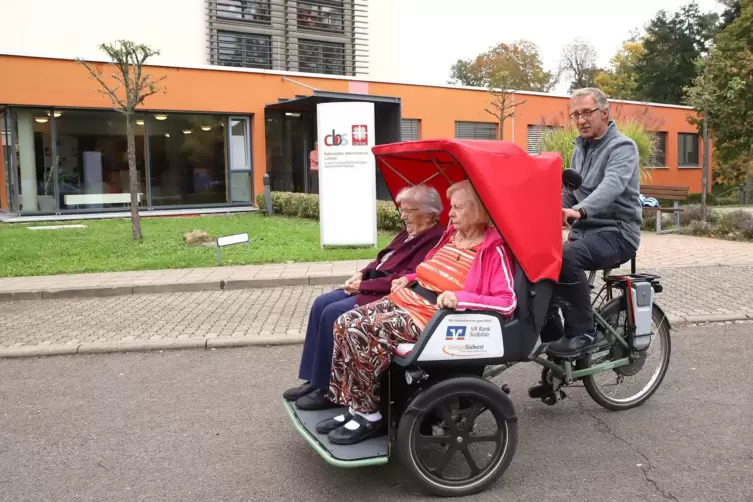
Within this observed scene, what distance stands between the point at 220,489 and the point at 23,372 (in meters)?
3.15

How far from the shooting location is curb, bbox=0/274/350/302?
29.5ft

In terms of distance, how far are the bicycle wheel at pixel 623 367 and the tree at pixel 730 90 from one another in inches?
680

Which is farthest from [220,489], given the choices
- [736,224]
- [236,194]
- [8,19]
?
[8,19]

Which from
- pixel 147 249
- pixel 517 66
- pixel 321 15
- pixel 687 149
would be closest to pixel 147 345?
pixel 147 249

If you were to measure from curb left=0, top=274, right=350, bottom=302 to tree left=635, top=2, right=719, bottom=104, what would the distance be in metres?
47.1

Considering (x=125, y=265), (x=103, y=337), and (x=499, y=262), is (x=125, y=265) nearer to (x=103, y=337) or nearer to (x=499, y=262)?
(x=103, y=337)

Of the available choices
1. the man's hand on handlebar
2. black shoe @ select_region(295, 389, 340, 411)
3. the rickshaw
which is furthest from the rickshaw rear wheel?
the man's hand on handlebar

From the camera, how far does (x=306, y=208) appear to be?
19.1 meters

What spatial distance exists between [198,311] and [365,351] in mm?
4928

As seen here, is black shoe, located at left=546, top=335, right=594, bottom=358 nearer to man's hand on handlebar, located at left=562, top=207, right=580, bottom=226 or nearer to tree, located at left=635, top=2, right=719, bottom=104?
man's hand on handlebar, located at left=562, top=207, right=580, bottom=226

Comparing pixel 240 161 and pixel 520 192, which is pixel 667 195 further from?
pixel 520 192

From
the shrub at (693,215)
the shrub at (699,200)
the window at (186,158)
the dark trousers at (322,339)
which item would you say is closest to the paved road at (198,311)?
the dark trousers at (322,339)

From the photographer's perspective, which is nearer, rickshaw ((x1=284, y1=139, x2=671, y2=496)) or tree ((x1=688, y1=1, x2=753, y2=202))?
rickshaw ((x1=284, y1=139, x2=671, y2=496))

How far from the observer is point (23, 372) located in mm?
5727
